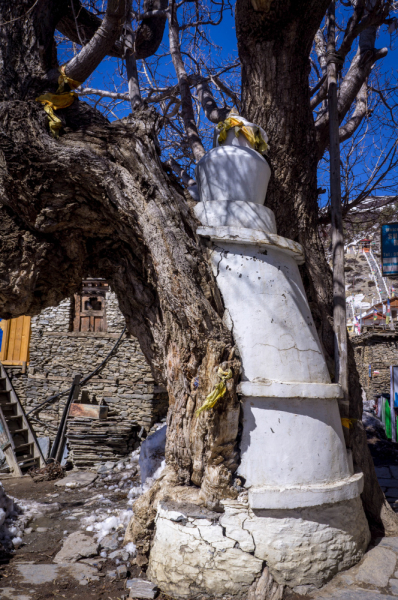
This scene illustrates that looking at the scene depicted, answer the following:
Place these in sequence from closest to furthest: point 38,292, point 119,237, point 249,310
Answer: point 249,310
point 119,237
point 38,292

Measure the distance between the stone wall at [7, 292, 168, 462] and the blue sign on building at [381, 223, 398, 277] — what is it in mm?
5433

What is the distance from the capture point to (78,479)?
7.02 meters

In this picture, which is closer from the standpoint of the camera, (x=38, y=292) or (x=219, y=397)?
(x=219, y=397)

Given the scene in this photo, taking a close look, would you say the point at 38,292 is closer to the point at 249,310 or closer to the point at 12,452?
the point at 249,310

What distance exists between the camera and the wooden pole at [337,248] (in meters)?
3.74

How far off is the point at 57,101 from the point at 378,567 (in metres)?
4.44

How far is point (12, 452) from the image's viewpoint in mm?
8430

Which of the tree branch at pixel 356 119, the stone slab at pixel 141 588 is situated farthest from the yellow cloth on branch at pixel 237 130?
the stone slab at pixel 141 588

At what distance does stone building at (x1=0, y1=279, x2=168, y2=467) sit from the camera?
9508 mm

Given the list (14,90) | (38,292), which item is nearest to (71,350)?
(38,292)

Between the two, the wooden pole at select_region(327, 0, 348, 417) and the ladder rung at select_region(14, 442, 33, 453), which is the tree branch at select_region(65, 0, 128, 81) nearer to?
the wooden pole at select_region(327, 0, 348, 417)

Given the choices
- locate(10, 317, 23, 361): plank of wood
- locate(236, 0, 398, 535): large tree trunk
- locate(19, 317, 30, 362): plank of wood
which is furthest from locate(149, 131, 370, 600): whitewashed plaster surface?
locate(10, 317, 23, 361): plank of wood

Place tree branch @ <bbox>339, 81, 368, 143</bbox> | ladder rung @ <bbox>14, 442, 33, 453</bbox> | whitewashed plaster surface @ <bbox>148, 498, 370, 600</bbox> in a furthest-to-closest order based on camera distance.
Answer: ladder rung @ <bbox>14, 442, 33, 453</bbox>, tree branch @ <bbox>339, 81, 368, 143</bbox>, whitewashed plaster surface @ <bbox>148, 498, 370, 600</bbox>

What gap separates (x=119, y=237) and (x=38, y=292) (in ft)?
3.22
